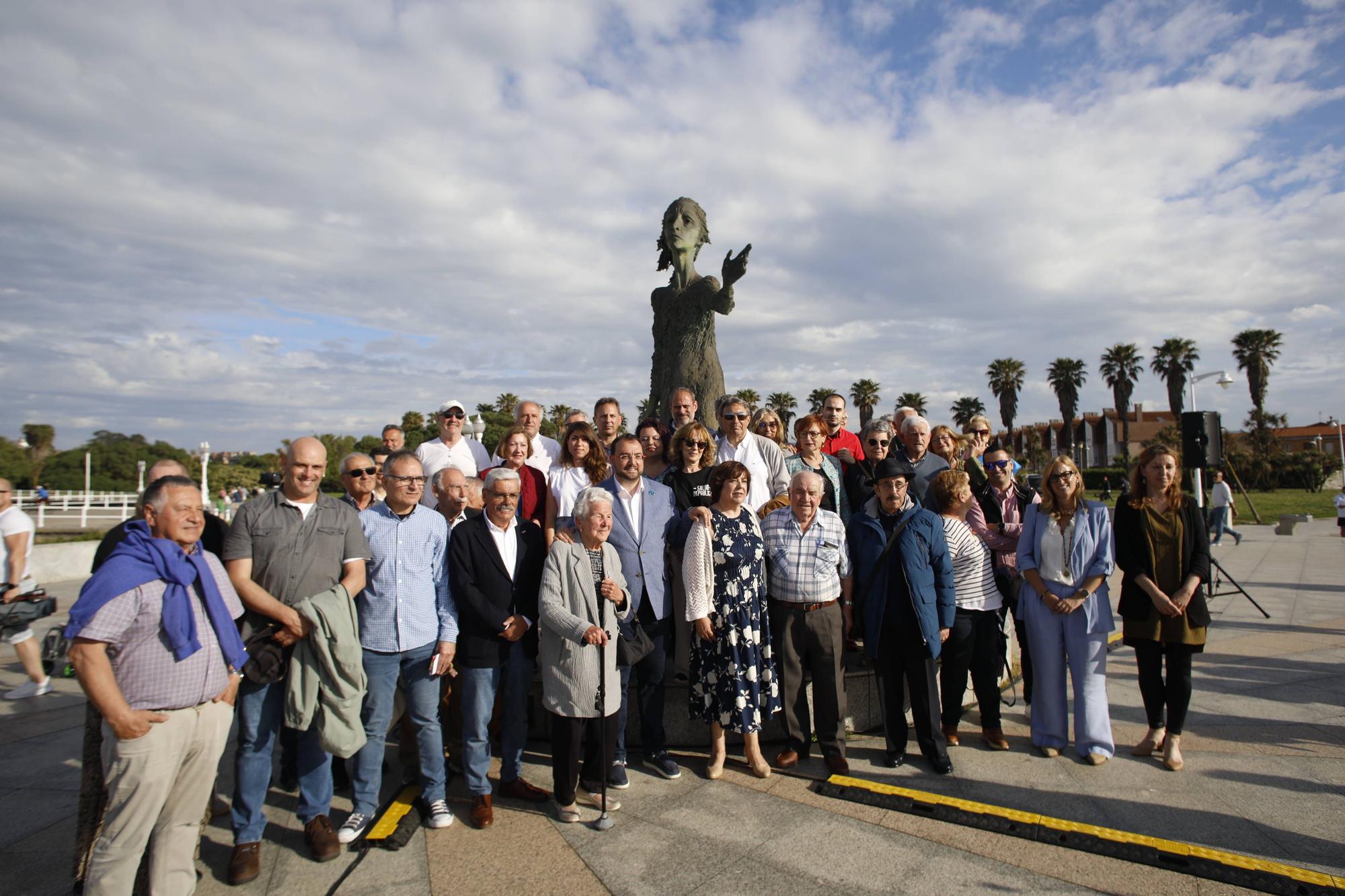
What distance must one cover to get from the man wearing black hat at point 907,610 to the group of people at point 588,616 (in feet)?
0.05

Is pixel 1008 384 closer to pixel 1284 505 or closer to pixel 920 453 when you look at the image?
pixel 1284 505

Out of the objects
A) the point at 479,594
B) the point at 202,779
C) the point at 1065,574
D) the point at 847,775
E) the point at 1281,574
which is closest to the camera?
the point at 202,779

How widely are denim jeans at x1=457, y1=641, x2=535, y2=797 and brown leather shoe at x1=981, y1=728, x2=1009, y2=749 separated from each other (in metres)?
2.89

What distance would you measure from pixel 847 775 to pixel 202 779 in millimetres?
3204

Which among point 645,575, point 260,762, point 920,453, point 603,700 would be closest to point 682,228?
point 920,453

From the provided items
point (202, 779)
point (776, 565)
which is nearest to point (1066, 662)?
point (776, 565)

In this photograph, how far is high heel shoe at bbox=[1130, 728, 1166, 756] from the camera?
14.8ft

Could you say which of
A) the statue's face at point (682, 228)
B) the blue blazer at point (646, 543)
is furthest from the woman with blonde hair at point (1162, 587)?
the statue's face at point (682, 228)

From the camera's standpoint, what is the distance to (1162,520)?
449 centimetres

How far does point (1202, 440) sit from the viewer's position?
35.5 feet

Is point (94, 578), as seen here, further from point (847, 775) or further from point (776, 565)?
point (847, 775)

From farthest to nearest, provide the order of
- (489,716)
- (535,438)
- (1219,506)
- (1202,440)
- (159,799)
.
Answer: (1219,506)
(1202,440)
(535,438)
(489,716)
(159,799)

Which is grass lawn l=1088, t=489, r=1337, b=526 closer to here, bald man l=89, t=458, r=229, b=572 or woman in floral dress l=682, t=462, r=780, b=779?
woman in floral dress l=682, t=462, r=780, b=779

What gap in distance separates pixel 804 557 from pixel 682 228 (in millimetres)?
6353
